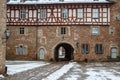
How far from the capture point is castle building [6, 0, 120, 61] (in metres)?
48.2

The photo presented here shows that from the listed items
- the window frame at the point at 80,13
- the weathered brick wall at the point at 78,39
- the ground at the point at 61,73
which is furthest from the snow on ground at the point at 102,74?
the window frame at the point at 80,13

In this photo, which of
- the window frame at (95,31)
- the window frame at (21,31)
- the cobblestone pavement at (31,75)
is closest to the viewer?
the cobblestone pavement at (31,75)

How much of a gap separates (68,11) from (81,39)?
15.2ft

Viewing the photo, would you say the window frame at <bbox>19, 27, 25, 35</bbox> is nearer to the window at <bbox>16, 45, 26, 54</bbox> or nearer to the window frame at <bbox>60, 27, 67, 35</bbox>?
the window at <bbox>16, 45, 26, 54</bbox>

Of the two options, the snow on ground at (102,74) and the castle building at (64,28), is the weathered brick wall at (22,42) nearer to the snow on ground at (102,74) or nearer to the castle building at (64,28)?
the castle building at (64,28)

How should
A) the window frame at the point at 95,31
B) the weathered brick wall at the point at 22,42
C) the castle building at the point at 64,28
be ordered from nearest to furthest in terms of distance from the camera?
the castle building at the point at 64,28, the window frame at the point at 95,31, the weathered brick wall at the point at 22,42

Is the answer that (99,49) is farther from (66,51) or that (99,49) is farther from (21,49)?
(66,51)

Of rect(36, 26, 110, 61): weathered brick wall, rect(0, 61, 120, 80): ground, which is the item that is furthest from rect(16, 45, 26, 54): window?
rect(0, 61, 120, 80): ground

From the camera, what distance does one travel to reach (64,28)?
160 ft

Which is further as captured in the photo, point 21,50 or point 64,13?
point 21,50

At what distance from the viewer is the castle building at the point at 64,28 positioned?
4819 cm

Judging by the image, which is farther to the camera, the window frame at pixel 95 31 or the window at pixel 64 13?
the window at pixel 64 13

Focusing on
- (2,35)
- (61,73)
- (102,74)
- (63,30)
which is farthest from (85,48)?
(2,35)

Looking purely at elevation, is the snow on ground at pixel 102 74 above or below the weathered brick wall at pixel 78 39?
below
